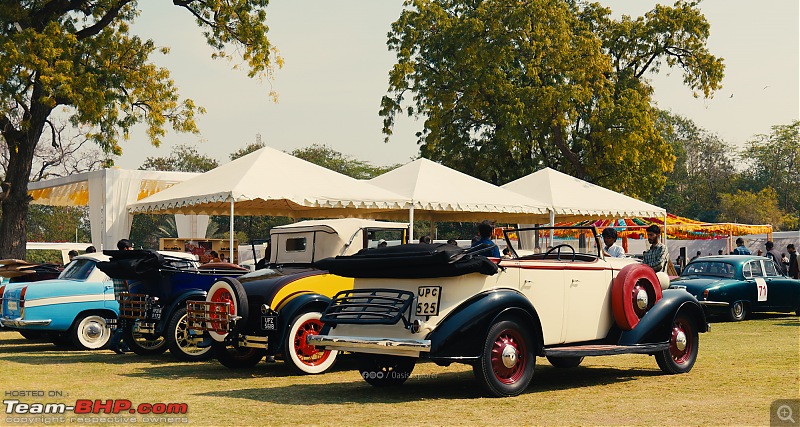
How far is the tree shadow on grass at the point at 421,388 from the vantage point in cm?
871

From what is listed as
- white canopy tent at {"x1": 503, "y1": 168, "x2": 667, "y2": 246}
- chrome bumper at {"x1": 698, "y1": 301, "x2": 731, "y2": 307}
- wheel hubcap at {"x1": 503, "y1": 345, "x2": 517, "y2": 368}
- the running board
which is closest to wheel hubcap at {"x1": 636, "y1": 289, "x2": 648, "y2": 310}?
the running board

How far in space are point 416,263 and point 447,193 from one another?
12.5m

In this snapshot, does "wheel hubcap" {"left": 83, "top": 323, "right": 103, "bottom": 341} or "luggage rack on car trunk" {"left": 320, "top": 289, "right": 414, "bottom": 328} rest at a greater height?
"luggage rack on car trunk" {"left": 320, "top": 289, "right": 414, "bottom": 328}

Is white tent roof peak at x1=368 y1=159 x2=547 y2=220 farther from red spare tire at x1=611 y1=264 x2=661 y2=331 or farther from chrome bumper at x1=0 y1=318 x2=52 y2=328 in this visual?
red spare tire at x1=611 y1=264 x2=661 y2=331

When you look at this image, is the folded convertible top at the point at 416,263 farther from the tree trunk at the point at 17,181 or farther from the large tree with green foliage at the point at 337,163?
the large tree with green foliage at the point at 337,163

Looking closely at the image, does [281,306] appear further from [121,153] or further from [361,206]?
[121,153]

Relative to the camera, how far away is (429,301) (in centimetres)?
841

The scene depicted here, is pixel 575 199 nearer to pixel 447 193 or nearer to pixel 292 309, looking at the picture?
pixel 447 193

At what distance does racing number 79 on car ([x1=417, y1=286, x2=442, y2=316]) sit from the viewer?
8367 millimetres

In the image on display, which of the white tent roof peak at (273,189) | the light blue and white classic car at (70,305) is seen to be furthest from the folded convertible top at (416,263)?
the white tent roof peak at (273,189)

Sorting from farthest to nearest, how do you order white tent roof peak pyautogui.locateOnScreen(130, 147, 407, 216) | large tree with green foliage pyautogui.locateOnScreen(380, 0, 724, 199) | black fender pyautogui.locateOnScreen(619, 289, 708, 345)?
large tree with green foliage pyautogui.locateOnScreen(380, 0, 724, 199) < white tent roof peak pyautogui.locateOnScreen(130, 147, 407, 216) < black fender pyautogui.locateOnScreen(619, 289, 708, 345)

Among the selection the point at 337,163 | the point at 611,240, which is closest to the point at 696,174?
the point at 337,163

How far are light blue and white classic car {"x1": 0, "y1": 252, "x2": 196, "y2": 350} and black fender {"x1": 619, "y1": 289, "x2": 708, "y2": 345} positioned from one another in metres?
6.98

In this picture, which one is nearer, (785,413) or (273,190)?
(785,413)
